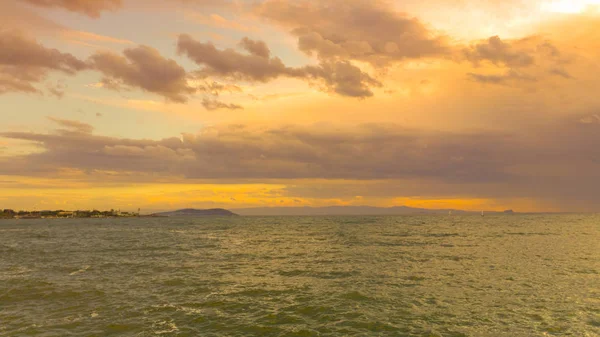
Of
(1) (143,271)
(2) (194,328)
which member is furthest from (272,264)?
(2) (194,328)

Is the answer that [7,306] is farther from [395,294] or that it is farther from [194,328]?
[395,294]

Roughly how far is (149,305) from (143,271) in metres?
17.8

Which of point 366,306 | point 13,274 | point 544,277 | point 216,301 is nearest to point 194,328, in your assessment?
point 216,301

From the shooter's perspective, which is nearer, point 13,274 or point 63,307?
point 63,307

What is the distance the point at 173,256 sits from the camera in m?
59.2

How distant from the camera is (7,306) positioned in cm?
2919

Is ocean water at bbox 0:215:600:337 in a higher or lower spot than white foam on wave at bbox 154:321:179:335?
lower

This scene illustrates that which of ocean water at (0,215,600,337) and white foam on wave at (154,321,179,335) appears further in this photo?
ocean water at (0,215,600,337)

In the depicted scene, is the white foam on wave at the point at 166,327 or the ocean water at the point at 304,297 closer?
the white foam on wave at the point at 166,327

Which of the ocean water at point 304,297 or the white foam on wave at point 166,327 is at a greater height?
the white foam on wave at point 166,327

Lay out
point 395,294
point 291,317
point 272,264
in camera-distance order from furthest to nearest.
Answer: point 272,264
point 395,294
point 291,317

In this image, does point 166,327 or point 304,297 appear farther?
point 304,297

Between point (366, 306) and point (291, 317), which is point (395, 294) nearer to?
point (366, 306)

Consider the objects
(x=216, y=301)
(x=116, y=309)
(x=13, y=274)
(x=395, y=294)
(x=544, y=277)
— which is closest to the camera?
(x=116, y=309)
